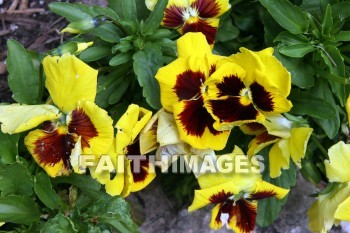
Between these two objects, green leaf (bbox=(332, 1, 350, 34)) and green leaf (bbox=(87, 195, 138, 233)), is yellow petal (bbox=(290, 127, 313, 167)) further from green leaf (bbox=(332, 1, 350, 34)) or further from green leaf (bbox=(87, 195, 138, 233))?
green leaf (bbox=(87, 195, 138, 233))

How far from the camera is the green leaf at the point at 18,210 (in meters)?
1.97

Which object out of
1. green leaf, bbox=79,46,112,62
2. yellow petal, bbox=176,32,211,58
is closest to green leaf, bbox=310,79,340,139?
yellow petal, bbox=176,32,211,58

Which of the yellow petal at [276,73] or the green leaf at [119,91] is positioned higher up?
the yellow petal at [276,73]

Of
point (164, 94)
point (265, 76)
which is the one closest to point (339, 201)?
point (265, 76)

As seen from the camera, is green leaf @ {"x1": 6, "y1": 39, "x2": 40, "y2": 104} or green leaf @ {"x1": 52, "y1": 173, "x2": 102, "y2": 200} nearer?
green leaf @ {"x1": 6, "y1": 39, "x2": 40, "y2": 104}

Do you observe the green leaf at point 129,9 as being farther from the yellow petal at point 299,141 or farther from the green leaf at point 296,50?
the yellow petal at point 299,141

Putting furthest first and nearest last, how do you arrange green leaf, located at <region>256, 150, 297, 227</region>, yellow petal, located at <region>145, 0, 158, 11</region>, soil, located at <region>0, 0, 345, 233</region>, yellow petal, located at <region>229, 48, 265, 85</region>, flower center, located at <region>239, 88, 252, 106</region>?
soil, located at <region>0, 0, 345, 233</region>
green leaf, located at <region>256, 150, 297, 227</region>
yellow petal, located at <region>145, 0, 158, 11</region>
flower center, located at <region>239, 88, 252, 106</region>
yellow petal, located at <region>229, 48, 265, 85</region>

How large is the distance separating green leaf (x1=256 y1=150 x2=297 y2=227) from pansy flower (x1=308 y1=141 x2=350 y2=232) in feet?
0.58

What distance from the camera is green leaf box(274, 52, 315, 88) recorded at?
2.12 metres

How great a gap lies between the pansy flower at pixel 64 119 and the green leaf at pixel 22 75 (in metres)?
0.16

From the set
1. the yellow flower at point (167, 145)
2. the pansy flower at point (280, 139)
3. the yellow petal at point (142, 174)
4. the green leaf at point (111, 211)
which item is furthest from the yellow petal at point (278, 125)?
the green leaf at point (111, 211)

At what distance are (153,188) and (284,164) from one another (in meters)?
0.82

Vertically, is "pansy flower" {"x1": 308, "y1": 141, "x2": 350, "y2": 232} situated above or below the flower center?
below

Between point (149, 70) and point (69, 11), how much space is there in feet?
1.15
